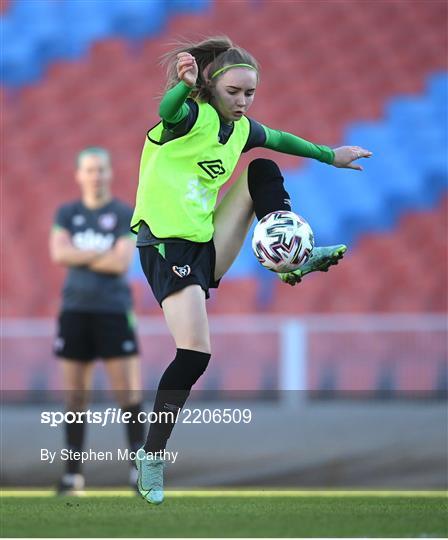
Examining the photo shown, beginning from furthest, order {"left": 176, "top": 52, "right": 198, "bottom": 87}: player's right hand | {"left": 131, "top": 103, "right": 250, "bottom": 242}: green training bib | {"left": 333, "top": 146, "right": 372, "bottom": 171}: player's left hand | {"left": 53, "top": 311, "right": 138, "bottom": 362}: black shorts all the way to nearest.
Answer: {"left": 53, "top": 311, "right": 138, "bottom": 362}: black shorts → {"left": 333, "top": 146, "right": 372, "bottom": 171}: player's left hand → {"left": 131, "top": 103, "right": 250, "bottom": 242}: green training bib → {"left": 176, "top": 52, "right": 198, "bottom": 87}: player's right hand

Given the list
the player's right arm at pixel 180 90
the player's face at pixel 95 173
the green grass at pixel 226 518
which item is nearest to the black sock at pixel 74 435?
the player's face at pixel 95 173

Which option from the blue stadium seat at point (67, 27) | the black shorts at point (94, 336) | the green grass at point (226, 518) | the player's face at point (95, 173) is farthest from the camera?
the blue stadium seat at point (67, 27)

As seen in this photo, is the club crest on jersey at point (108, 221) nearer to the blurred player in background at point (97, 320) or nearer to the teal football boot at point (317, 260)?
the blurred player in background at point (97, 320)

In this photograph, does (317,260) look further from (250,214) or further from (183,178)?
(183,178)

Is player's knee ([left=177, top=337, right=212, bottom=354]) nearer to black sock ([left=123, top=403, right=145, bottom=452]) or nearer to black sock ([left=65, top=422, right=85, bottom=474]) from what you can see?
black sock ([left=123, top=403, right=145, bottom=452])

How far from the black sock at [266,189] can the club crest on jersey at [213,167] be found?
0.13 m

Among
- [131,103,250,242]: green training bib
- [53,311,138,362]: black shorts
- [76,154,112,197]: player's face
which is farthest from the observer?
[76,154,112,197]: player's face

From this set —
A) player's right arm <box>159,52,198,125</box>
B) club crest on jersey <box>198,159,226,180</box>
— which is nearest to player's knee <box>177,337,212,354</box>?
club crest on jersey <box>198,159,226,180</box>

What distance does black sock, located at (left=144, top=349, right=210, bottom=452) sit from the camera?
4.09 meters

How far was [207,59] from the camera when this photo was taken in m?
4.28

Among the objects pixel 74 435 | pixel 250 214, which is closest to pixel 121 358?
pixel 74 435

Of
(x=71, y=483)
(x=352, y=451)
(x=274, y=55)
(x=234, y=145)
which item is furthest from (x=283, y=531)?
(x=274, y=55)

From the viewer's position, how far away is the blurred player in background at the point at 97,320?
19.6 feet

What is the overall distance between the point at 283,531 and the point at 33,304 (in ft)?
21.6
